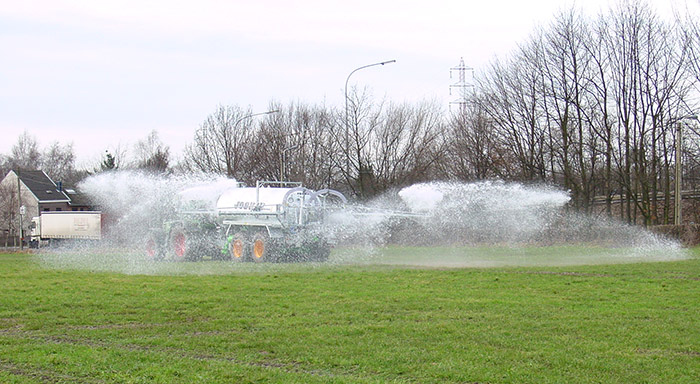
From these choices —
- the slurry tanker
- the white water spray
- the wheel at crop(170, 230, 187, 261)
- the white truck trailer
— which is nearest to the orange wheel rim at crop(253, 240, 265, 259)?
the slurry tanker

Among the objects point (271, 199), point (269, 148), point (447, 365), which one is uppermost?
point (269, 148)

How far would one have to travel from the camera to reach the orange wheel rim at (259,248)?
101 ft

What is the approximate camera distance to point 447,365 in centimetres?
991

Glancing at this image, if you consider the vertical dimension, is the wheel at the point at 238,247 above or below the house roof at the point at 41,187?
below

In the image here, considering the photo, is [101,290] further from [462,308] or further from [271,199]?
[271,199]

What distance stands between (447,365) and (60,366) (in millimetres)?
5122

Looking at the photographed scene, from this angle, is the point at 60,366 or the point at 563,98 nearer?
the point at 60,366

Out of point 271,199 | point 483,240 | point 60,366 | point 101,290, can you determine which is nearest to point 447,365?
point 60,366

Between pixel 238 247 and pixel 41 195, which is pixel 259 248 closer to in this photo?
pixel 238 247

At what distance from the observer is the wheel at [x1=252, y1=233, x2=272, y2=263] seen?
30734 mm

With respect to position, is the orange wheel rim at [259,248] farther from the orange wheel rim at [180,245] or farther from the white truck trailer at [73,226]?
the white truck trailer at [73,226]

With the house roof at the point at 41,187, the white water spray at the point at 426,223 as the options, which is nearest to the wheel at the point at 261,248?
the white water spray at the point at 426,223

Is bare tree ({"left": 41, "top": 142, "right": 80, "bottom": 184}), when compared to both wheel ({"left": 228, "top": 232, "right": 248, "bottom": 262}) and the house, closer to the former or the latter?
the house

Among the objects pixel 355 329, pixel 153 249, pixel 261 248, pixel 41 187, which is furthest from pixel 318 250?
pixel 41 187
